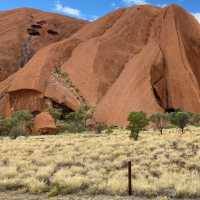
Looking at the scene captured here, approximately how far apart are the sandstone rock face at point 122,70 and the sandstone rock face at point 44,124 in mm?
8200

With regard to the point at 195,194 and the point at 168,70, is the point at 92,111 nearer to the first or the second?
the point at 168,70

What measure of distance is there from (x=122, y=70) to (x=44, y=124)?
2698 centimetres

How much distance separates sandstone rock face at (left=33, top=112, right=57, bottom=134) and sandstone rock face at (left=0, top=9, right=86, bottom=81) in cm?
3572

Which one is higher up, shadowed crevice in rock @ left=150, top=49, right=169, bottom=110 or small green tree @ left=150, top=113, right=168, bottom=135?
shadowed crevice in rock @ left=150, top=49, right=169, bottom=110

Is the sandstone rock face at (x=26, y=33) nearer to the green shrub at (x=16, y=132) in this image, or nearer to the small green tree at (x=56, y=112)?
the small green tree at (x=56, y=112)

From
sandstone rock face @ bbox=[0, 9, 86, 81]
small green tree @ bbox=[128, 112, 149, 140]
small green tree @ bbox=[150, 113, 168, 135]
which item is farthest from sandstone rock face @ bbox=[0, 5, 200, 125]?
small green tree @ bbox=[128, 112, 149, 140]

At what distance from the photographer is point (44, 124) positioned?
77.2 meters

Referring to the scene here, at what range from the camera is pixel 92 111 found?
85.0 m

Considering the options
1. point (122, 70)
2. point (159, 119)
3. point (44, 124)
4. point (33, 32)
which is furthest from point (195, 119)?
point (33, 32)

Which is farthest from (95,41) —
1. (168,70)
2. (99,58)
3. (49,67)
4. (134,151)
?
(134,151)

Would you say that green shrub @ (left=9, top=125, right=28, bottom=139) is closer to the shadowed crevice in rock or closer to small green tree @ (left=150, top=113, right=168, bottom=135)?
small green tree @ (left=150, top=113, right=168, bottom=135)

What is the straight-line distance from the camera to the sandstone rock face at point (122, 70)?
87.1 meters

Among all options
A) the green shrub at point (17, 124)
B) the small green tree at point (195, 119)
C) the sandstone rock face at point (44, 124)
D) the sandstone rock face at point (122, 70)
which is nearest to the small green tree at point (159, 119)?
the small green tree at point (195, 119)

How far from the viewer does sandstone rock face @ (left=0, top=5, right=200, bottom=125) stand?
286ft
